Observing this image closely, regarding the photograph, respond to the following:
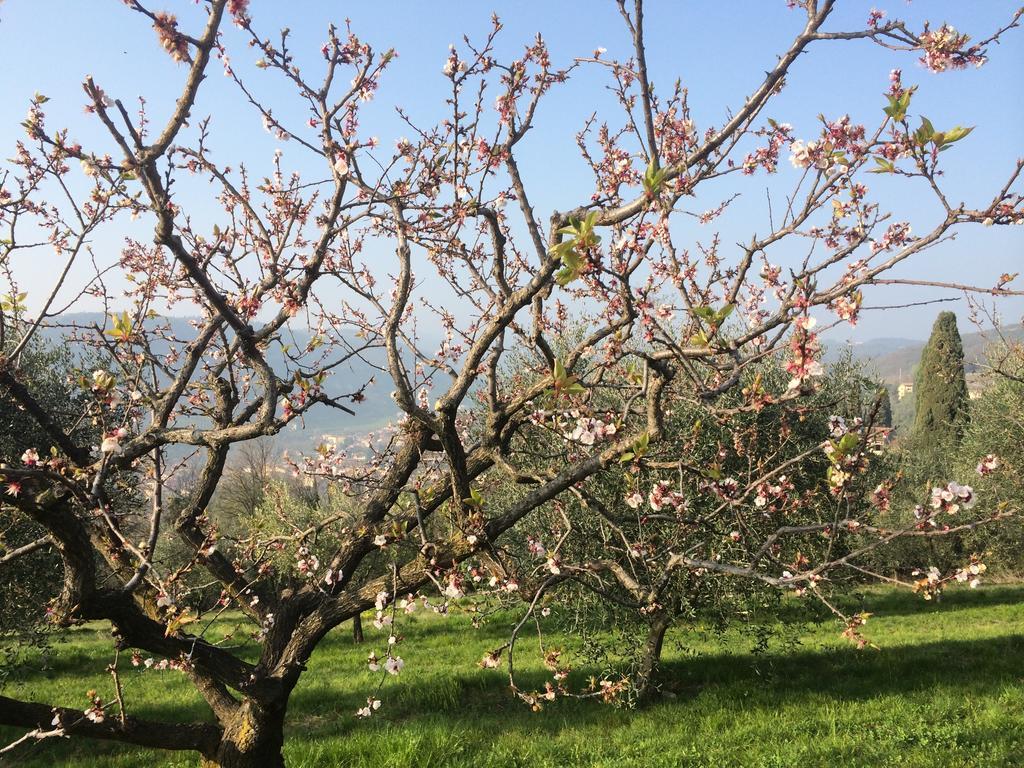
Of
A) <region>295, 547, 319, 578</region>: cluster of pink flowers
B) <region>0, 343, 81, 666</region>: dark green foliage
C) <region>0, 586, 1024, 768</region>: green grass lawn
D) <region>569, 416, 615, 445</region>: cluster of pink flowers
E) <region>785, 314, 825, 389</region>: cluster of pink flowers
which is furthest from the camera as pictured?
<region>0, 343, 81, 666</region>: dark green foliage

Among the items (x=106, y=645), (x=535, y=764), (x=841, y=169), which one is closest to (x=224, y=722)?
(x=535, y=764)

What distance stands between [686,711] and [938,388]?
36598 millimetres

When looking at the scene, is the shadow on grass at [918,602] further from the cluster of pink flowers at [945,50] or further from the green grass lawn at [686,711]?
the cluster of pink flowers at [945,50]

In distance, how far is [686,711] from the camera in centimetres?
944

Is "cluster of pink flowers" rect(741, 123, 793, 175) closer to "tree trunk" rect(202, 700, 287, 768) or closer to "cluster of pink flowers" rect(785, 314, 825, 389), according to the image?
"cluster of pink flowers" rect(785, 314, 825, 389)

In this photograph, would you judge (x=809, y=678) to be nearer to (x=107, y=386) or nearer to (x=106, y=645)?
(x=107, y=386)

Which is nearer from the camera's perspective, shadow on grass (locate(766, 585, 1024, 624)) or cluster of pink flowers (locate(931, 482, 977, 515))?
cluster of pink flowers (locate(931, 482, 977, 515))

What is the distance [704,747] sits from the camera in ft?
26.1

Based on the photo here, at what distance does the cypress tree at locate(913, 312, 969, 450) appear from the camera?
36.2 m

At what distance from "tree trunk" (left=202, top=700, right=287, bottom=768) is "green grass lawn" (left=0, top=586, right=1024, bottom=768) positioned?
8.25ft

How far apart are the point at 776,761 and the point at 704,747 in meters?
0.92

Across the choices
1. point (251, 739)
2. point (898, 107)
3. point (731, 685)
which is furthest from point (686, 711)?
point (898, 107)

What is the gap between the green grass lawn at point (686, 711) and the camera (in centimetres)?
770

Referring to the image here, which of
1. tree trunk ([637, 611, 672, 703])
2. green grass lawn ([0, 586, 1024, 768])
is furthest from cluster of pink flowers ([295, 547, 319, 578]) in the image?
tree trunk ([637, 611, 672, 703])
